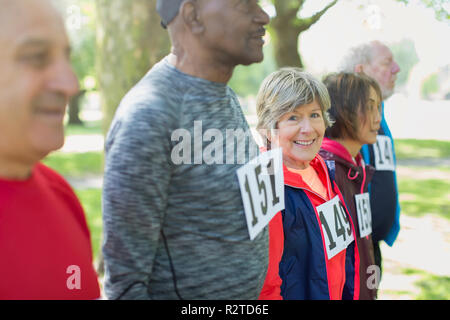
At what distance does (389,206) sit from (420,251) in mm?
3057

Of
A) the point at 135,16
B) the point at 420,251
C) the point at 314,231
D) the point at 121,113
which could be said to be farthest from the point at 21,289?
the point at 420,251

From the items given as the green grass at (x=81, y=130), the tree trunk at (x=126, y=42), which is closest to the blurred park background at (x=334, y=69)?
the tree trunk at (x=126, y=42)

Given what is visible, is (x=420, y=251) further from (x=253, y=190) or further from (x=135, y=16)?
(x=253, y=190)

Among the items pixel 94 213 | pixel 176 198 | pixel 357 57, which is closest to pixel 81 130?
pixel 94 213

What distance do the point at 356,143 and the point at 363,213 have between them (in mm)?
436

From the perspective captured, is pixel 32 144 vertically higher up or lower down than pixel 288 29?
lower down

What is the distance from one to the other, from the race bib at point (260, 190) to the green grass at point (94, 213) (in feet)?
13.7

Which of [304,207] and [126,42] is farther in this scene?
[126,42]

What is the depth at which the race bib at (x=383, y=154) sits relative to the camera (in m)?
3.21

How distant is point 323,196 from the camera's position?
235cm

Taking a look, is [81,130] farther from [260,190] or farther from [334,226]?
[260,190]

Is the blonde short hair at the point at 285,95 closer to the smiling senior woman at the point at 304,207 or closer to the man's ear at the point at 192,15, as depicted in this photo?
the smiling senior woman at the point at 304,207

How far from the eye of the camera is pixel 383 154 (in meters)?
3.25

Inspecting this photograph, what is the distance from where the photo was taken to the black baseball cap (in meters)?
1.50
